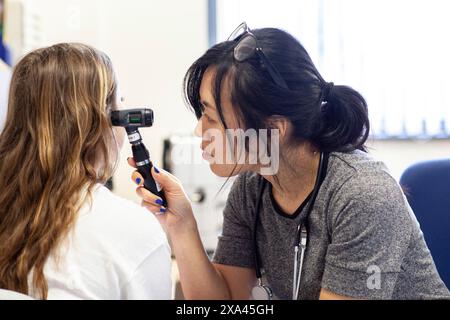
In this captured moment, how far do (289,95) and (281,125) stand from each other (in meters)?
0.06

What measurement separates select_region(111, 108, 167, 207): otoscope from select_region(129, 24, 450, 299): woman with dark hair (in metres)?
0.01

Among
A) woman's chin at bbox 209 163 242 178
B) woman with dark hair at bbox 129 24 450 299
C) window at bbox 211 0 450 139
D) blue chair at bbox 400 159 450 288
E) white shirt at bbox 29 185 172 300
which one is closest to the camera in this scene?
white shirt at bbox 29 185 172 300

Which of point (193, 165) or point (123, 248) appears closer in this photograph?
point (123, 248)

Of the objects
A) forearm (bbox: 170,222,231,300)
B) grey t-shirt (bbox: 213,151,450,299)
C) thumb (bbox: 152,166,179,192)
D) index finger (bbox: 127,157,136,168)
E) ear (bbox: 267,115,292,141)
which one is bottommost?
forearm (bbox: 170,222,231,300)

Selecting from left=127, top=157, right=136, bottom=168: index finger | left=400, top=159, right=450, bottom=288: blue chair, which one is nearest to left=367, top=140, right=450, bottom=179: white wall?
left=400, top=159, right=450, bottom=288: blue chair

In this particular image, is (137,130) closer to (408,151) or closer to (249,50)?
(249,50)

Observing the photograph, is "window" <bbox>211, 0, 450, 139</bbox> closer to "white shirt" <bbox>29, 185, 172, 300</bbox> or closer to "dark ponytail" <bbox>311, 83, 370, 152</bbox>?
"dark ponytail" <bbox>311, 83, 370, 152</bbox>

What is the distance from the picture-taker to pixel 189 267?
35.4 inches

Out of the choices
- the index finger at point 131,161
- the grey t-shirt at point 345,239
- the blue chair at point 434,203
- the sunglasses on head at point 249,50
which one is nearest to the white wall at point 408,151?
the blue chair at point 434,203

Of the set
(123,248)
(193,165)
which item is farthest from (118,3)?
(123,248)

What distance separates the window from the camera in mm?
1986

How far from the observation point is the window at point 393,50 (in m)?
1.99
